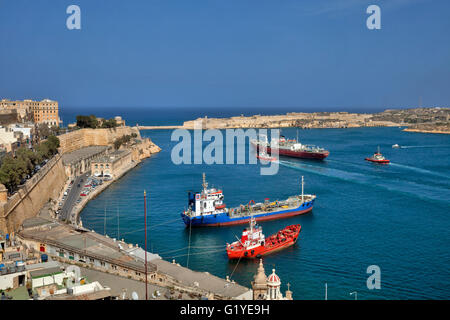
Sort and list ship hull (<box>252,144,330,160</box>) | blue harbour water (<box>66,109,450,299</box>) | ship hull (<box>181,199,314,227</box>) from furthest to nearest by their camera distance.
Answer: ship hull (<box>252,144,330,160</box>) < ship hull (<box>181,199,314,227</box>) < blue harbour water (<box>66,109,450,299</box>)

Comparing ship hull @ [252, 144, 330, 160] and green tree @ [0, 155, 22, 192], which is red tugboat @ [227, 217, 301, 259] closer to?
green tree @ [0, 155, 22, 192]

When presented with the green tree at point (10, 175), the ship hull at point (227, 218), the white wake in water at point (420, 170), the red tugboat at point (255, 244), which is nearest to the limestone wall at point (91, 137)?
the green tree at point (10, 175)

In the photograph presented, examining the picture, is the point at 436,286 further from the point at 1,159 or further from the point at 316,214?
the point at 1,159

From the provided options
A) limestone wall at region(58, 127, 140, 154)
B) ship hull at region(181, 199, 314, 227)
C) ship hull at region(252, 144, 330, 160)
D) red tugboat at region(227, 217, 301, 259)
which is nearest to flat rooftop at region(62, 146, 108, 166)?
limestone wall at region(58, 127, 140, 154)

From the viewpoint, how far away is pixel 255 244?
19.9 m

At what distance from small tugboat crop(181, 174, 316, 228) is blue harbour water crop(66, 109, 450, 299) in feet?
1.90

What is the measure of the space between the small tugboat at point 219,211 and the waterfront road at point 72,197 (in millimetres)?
6855

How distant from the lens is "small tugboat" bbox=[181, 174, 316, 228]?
972 inches

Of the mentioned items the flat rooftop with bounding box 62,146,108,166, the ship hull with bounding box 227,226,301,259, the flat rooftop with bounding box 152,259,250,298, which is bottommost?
the ship hull with bounding box 227,226,301,259

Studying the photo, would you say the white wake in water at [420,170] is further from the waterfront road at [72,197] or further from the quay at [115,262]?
the waterfront road at [72,197]

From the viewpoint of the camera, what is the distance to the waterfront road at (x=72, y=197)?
24.8 m

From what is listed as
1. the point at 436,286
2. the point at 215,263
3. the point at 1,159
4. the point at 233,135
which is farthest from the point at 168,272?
the point at 233,135

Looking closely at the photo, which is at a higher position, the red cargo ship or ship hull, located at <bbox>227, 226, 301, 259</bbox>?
the red cargo ship

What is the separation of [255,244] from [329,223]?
6.92 m
